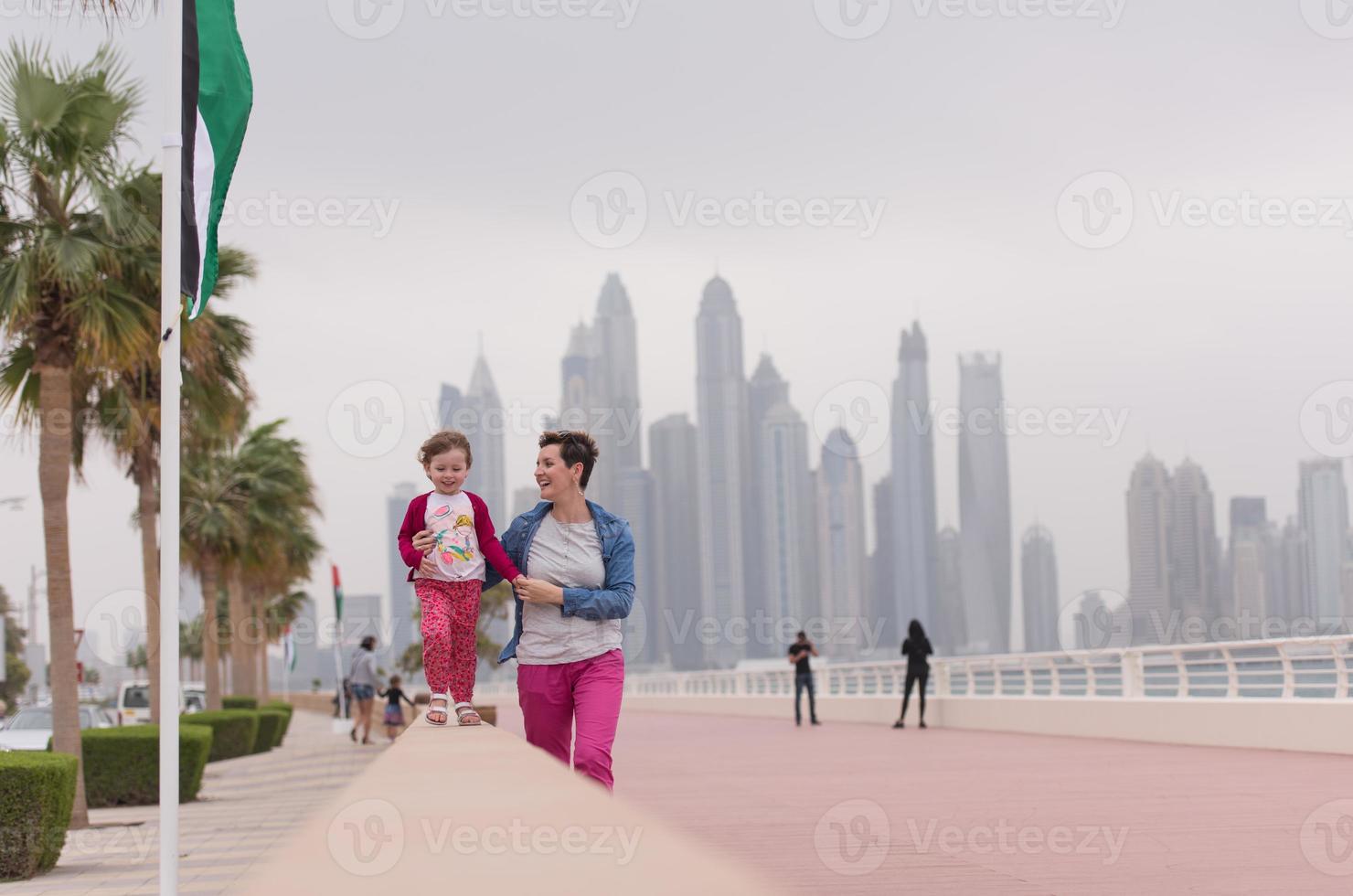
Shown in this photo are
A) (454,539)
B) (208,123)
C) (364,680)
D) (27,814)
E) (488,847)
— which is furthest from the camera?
(364,680)

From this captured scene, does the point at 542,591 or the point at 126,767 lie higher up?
the point at 542,591

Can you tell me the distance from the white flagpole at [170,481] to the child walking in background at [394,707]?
20.9 m

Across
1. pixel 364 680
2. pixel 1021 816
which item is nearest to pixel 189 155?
pixel 1021 816

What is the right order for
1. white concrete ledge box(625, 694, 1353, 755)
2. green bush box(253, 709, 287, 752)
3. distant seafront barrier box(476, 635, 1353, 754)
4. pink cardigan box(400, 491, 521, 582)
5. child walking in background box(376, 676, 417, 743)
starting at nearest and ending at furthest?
pink cardigan box(400, 491, 521, 582), white concrete ledge box(625, 694, 1353, 755), distant seafront barrier box(476, 635, 1353, 754), child walking in background box(376, 676, 417, 743), green bush box(253, 709, 287, 752)

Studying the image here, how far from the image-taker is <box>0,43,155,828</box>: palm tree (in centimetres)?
1661

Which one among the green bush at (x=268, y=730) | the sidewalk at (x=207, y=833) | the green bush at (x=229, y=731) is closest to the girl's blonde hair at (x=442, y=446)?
the sidewalk at (x=207, y=833)

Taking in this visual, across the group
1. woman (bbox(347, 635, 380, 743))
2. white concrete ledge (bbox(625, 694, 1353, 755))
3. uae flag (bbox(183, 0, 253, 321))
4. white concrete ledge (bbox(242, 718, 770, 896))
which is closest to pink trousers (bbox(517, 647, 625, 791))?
white concrete ledge (bbox(242, 718, 770, 896))

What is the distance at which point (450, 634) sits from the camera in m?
6.96

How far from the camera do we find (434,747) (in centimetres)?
480

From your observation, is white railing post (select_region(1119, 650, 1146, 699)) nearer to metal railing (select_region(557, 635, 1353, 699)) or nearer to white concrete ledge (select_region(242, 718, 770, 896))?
metal railing (select_region(557, 635, 1353, 699))

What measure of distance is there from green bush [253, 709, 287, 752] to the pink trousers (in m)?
31.0

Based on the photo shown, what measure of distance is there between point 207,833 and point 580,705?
37.0 ft

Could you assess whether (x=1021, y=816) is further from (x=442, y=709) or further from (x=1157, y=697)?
(x=1157, y=697)

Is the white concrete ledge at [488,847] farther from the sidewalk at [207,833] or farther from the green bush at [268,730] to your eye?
the green bush at [268,730]
